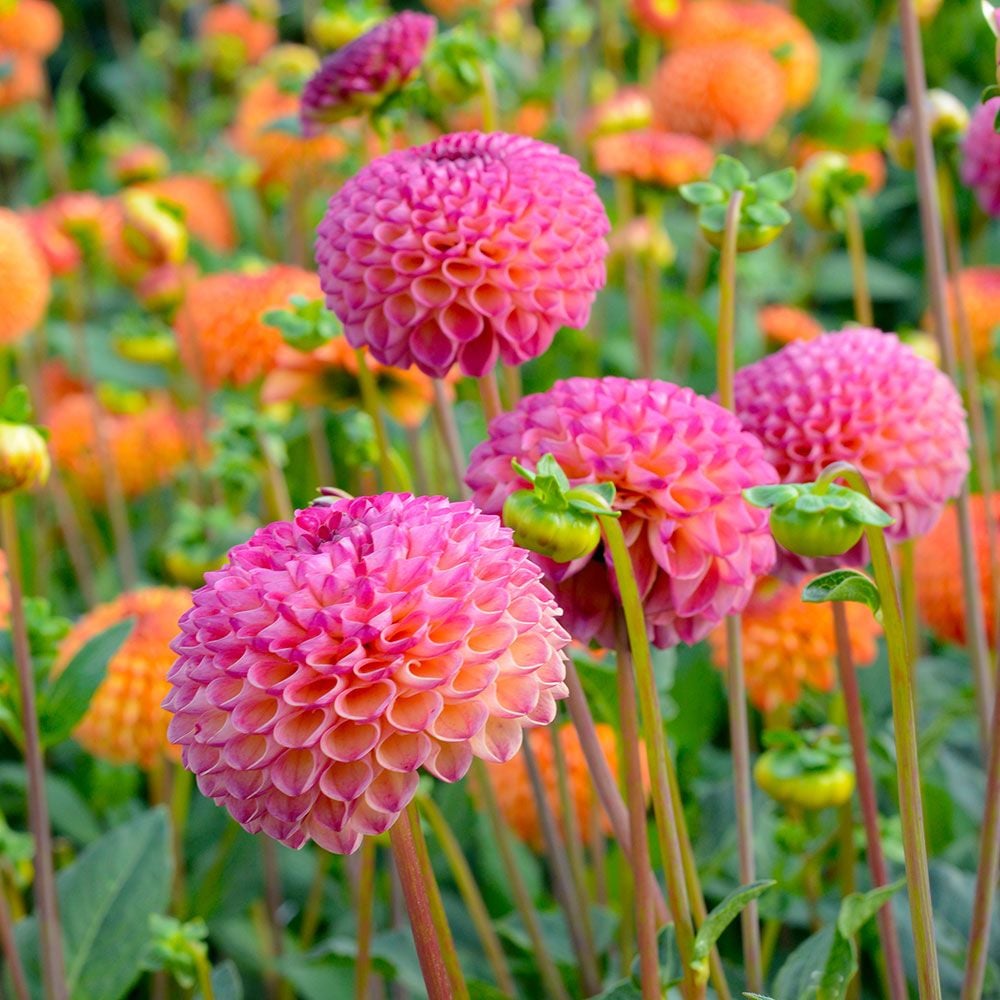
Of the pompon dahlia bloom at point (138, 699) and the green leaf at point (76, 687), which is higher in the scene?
the green leaf at point (76, 687)

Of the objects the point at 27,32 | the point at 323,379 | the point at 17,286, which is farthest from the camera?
the point at 27,32

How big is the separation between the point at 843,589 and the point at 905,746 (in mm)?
84

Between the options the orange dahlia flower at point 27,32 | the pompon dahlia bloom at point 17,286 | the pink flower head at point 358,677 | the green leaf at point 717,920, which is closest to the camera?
the pink flower head at point 358,677

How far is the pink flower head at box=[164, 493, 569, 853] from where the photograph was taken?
18.5 inches

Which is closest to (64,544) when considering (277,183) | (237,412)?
(277,183)

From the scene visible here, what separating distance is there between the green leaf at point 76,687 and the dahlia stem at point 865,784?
17.7 inches

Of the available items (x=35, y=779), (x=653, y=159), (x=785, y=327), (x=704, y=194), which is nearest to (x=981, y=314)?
(x=785, y=327)

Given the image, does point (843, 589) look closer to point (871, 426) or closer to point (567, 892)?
point (871, 426)

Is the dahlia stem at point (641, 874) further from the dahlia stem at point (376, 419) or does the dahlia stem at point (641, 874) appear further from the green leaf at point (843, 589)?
the dahlia stem at point (376, 419)

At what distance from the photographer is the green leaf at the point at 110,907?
93 cm

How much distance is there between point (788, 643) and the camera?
97 cm

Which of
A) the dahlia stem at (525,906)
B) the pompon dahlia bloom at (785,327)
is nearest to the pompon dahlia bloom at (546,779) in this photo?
the dahlia stem at (525,906)

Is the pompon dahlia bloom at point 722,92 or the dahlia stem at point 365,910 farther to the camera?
the pompon dahlia bloom at point 722,92

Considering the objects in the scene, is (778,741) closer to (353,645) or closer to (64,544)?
(353,645)
